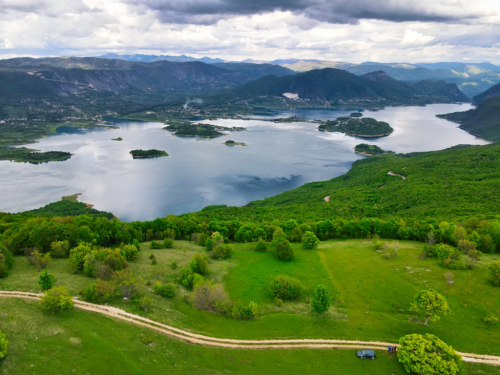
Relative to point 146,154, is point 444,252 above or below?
above

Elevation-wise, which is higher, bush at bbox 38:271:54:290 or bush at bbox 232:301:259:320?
bush at bbox 38:271:54:290

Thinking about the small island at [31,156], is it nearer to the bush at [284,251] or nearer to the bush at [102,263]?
the bush at [102,263]

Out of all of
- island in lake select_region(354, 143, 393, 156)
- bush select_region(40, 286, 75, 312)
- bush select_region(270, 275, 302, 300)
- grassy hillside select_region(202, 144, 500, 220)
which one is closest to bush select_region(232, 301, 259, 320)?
bush select_region(270, 275, 302, 300)

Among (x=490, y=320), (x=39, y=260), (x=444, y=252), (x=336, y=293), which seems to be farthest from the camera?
(x=444, y=252)

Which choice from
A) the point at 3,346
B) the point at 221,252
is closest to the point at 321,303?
the point at 221,252

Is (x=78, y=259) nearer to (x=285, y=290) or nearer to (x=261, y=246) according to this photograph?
(x=285, y=290)

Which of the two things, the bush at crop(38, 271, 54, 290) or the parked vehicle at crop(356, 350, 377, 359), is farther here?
the bush at crop(38, 271, 54, 290)

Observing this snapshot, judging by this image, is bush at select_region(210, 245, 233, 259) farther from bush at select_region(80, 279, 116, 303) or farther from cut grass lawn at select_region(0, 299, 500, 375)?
cut grass lawn at select_region(0, 299, 500, 375)

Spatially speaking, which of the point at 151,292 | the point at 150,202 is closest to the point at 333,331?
the point at 151,292
